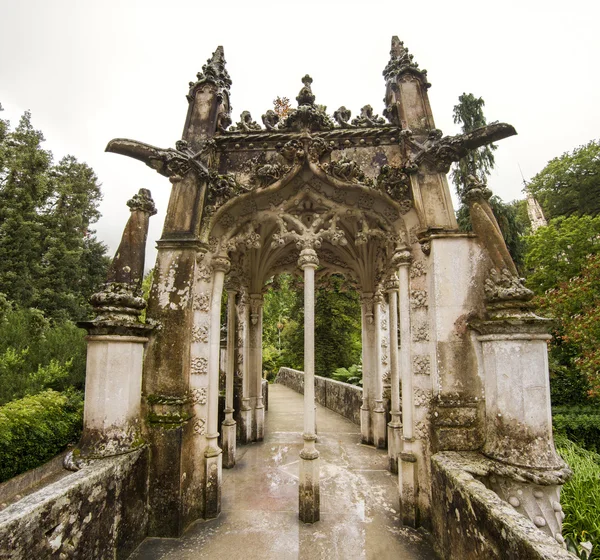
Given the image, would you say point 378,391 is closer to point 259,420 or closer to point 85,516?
point 259,420

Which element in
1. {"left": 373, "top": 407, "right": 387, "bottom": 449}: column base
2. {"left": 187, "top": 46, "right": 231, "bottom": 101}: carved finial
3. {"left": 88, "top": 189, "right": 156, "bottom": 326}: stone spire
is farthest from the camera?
{"left": 373, "top": 407, "right": 387, "bottom": 449}: column base

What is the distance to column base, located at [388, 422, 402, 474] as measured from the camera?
593 centimetres

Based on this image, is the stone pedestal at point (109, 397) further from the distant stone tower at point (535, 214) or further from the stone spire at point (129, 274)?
the distant stone tower at point (535, 214)

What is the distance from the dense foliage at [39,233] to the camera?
60.9 ft

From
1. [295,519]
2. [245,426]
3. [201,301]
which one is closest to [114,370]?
[201,301]

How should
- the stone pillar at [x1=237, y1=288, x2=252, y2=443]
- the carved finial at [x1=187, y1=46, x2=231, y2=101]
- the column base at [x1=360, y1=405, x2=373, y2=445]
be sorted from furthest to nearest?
the stone pillar at [x1=237, y1=288, x2=252, y2=443], the column base at [x1=360, y1=405, x2=373, y2=445], the carved finial at [x1=187, y1=46, x2=231, y2=101]

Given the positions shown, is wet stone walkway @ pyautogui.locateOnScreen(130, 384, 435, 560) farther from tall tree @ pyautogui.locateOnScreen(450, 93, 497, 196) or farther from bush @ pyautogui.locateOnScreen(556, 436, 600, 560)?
tall tree @ pyautogui.locateOnScreen(450, 93, 497, 196)

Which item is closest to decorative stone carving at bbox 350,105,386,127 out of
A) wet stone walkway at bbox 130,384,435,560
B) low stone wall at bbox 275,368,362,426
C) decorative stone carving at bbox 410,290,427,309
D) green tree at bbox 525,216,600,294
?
decorative stone carving at bbox 410,290,427,309

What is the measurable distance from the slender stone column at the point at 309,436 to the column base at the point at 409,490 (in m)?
1.04

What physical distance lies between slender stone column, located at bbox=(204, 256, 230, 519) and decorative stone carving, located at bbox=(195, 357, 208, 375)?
9 centimetres

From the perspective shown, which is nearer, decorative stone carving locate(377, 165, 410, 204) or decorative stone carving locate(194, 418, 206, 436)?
decorative stone carving locate(194, 418, 206, 436)

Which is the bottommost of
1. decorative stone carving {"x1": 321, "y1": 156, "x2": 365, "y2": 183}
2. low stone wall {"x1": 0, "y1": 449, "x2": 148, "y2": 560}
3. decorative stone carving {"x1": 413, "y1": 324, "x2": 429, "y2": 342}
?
low stone wall {"x1": 0, "y1": 449, "x2": 148, "y2": 560}

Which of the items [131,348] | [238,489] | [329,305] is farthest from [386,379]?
[329,305]

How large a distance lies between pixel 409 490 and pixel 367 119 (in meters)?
4.89
